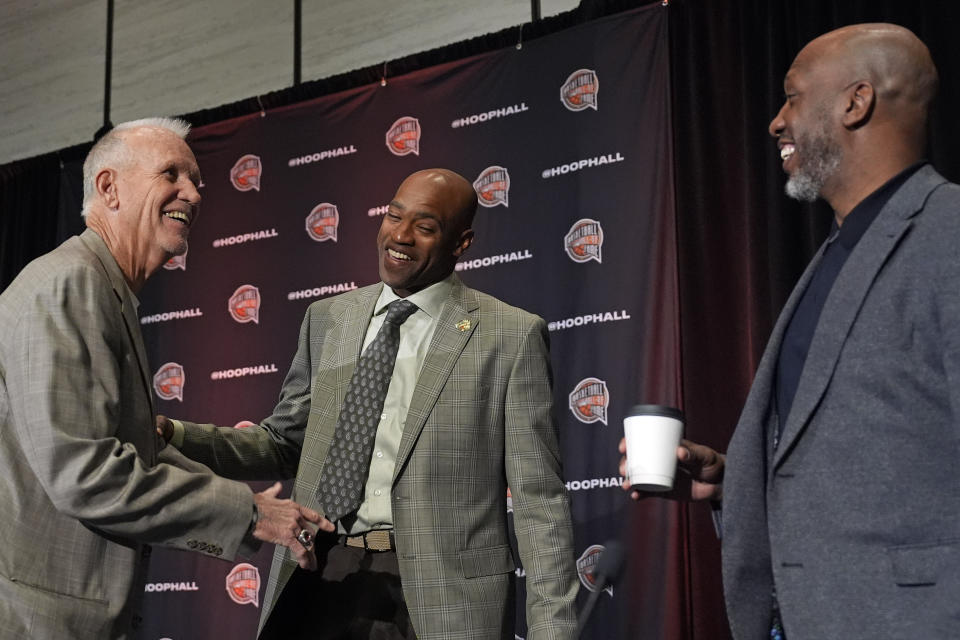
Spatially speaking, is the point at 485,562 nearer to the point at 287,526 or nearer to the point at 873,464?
the point at 287,526

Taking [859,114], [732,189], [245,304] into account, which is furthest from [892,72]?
[245,304]

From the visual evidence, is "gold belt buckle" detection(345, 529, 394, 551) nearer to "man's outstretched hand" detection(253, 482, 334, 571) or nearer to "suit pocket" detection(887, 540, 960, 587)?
"man's outstretched hand" detection(253, 482, 334, 571)

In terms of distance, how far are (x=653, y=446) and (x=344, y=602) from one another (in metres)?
1.06

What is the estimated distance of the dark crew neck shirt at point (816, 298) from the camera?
6.86ft

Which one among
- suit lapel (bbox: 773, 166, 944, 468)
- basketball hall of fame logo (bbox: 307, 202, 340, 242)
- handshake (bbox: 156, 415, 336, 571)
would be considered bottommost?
handshake (bbox: 156, 415, 336, 571)

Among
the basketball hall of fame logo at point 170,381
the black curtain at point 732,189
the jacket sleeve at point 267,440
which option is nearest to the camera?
the jacket sleeve at point 267,440

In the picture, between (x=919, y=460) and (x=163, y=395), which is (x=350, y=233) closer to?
(x=163, y=395)

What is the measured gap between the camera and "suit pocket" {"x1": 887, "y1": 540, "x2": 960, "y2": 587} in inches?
66.9

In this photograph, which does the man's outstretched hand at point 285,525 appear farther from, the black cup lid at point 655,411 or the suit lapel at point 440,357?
the black cup lid at point 655,411

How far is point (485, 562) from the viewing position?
8.87 ft

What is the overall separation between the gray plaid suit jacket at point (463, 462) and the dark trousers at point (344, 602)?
0.17 feet

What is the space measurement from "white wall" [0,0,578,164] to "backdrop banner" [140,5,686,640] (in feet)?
1.03

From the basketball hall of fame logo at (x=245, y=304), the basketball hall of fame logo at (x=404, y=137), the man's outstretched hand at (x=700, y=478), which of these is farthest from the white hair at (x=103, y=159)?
the basketball hall of fame logo at (x=245, y=304)

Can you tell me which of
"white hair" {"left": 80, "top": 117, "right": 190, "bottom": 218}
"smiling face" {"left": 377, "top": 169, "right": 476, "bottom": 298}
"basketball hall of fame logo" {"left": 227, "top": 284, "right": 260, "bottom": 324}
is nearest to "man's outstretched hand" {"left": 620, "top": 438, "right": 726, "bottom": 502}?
"smiling face" {"left": 377, "top": 169, "right": 476, "bottom": 298}
